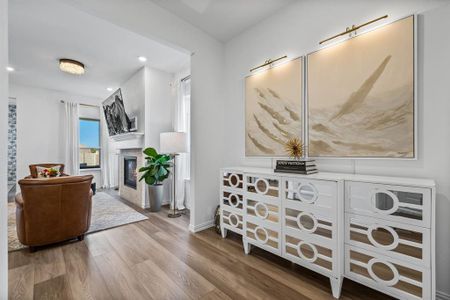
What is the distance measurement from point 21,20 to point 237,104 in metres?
2.99

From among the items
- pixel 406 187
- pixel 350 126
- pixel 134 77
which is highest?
pixel 134 77

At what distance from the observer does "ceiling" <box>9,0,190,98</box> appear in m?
2.44

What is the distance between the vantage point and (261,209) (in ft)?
6.74

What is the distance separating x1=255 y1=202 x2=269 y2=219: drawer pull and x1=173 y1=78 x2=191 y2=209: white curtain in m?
2.11

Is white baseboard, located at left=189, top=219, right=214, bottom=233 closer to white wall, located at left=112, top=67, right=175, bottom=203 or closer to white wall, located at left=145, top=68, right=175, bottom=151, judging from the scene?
white wall, located at left=112, top=67, right=175, bottom=203

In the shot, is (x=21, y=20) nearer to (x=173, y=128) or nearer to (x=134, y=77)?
(x=134, y=77)

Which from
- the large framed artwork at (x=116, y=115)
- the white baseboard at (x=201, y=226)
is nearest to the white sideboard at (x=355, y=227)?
the white baseboard at (x=201, y=226)

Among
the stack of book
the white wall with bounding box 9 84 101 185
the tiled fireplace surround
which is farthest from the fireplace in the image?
the stack of book

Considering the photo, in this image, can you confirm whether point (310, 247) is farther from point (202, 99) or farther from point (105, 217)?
point (105, 217)

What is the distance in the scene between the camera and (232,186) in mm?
2346

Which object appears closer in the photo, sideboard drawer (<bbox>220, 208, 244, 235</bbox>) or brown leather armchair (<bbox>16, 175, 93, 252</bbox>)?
brown leather armchair (<bbox>16, 175, 93, 252</bbox>)

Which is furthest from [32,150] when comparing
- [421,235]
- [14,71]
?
[421,235]

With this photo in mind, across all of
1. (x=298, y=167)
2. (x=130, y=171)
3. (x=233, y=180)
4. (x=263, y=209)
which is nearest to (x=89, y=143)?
(x=130, y=171)

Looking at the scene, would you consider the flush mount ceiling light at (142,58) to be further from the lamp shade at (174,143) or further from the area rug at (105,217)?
the area rug at (105,217)
